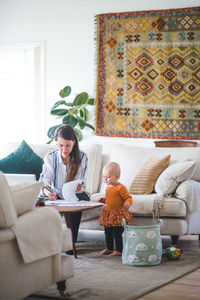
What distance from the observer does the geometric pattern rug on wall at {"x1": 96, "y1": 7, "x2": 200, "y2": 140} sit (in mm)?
5887

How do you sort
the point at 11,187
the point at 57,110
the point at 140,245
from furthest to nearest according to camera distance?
1. the point at 57,110
2. the point at 140,245
3. the point at 11,187

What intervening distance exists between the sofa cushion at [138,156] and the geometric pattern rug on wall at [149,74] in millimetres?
596

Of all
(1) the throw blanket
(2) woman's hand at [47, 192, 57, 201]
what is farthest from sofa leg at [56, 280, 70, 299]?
(2) woman's hand at [47, 192, 57, 201]

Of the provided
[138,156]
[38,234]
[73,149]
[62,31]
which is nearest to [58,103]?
[62,31]

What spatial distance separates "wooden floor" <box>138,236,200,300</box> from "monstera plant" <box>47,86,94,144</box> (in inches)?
116

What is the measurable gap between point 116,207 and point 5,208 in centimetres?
178

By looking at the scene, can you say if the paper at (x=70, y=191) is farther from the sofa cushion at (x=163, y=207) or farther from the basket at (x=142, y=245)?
the sofa cushion at (x=163, y=207)

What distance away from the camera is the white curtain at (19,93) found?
7.37 metres

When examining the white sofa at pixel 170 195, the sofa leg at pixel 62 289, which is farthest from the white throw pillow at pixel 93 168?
the sofa leg at pixel 62 289

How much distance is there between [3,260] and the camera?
2717 millimetres

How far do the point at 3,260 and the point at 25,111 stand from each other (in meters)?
4.90

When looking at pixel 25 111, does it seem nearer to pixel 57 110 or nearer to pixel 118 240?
pixel 57 110

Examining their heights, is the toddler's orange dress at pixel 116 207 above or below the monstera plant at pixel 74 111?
below

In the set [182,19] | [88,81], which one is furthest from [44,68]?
[182,19]
